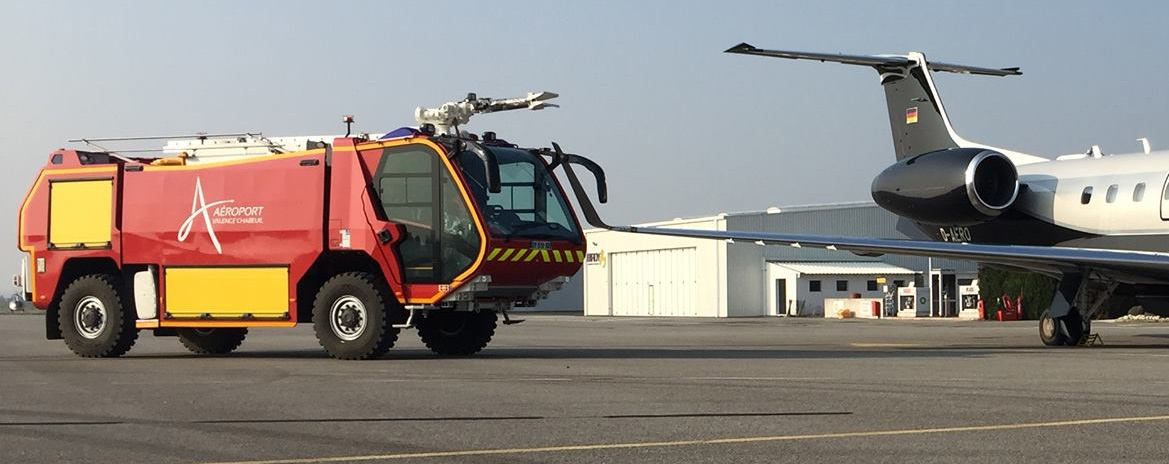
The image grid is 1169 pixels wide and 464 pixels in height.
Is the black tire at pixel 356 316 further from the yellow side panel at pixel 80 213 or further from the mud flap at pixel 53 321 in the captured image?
the mud flap at pixel 53 321

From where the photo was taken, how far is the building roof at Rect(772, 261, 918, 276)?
202 feet

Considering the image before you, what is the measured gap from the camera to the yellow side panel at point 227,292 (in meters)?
18.9

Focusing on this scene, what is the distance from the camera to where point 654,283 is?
66.8 meters

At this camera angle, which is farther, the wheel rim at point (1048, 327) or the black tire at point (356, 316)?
the wheel rim at point (1048, 327)

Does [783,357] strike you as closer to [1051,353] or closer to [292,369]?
[1051,353]

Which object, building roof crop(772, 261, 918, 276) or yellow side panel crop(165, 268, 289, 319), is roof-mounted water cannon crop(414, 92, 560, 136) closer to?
yellow side panel crop(165, 268, 289, 319)

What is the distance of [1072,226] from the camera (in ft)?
78.7

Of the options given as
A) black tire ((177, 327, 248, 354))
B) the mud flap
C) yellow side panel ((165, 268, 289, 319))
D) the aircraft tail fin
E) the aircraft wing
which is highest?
the aircraft tail fin

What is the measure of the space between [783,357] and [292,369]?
6.39 meters

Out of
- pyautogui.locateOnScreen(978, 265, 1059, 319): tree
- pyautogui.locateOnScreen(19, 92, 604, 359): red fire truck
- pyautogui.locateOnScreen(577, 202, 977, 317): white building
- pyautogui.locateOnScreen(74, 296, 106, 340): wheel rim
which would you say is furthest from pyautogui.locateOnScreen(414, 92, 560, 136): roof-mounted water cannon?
pyautogui.locateOnScreen(577, 202, 977, 317): white building

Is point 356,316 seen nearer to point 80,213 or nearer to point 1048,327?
point 80,213

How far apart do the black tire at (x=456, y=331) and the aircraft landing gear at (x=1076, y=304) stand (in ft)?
30.9

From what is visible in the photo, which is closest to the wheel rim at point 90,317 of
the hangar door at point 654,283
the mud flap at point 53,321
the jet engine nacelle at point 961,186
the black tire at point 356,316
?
the mud flap at point 53,321

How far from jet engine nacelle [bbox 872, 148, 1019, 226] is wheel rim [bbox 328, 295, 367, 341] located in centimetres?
1121
